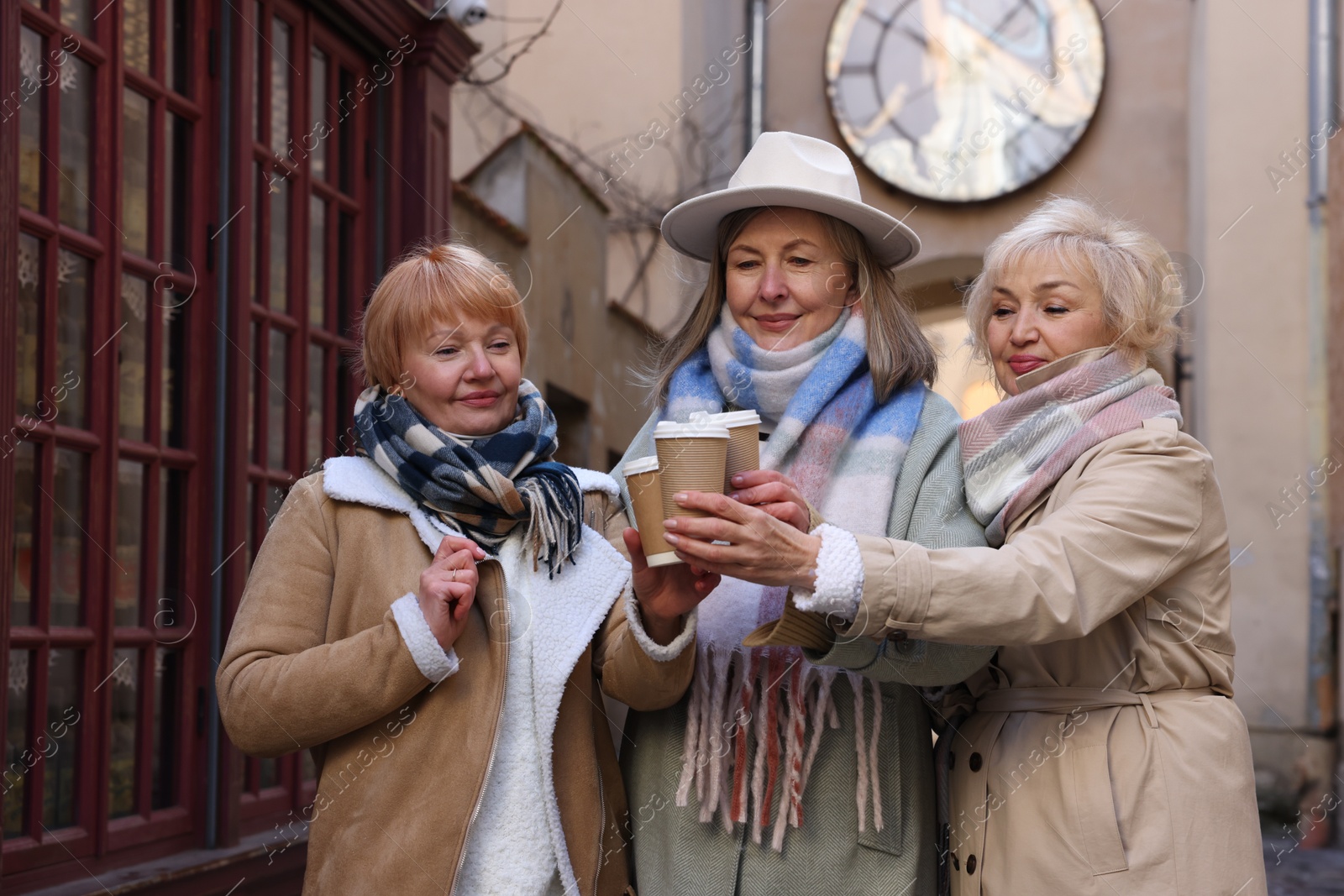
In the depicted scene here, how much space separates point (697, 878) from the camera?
85.4 inches

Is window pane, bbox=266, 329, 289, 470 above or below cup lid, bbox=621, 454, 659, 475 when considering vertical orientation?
above

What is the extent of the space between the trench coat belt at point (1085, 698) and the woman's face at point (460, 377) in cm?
93

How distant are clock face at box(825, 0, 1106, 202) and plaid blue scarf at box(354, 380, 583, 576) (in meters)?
8.21

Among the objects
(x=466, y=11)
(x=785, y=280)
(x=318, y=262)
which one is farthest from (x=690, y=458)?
(x=466, y=11)

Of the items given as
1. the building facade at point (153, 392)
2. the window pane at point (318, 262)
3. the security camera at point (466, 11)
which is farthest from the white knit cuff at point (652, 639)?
the security camera at point (466, 11)

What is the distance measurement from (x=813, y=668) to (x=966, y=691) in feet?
0.89

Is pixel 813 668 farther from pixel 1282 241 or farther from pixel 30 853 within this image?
pixel 1282 241

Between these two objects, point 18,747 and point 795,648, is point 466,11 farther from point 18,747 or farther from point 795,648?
point 795,648

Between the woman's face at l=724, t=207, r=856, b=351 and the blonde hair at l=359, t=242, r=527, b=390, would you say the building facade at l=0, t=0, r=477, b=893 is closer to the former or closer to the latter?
the blonde hair at l=359, t=242, r=527, b=390

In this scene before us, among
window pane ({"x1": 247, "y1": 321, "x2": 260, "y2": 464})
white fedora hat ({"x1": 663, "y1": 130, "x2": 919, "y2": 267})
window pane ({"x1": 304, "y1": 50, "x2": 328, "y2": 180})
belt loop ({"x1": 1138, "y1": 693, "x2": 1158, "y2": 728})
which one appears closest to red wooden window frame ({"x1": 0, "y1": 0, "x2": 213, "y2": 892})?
window pane ({"x1": 247, "y1": 321, "x2": 260, "y2": 464})

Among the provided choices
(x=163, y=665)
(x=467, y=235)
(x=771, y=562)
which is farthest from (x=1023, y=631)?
(x=467, y=235)

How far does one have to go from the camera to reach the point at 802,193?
2.31 meters

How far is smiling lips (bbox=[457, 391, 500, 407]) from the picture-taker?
7.21ft

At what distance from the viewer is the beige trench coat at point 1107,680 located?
72.0 inches
